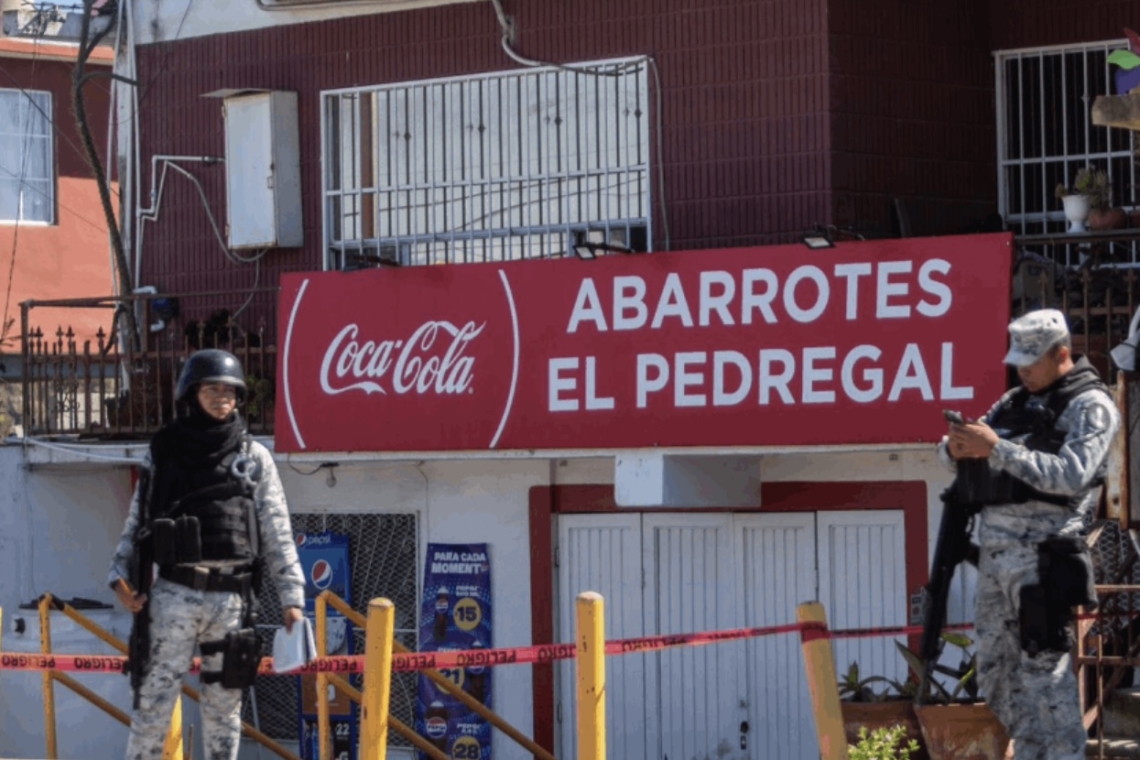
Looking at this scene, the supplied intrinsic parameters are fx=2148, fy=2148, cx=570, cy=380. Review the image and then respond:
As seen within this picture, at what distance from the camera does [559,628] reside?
15258 mm

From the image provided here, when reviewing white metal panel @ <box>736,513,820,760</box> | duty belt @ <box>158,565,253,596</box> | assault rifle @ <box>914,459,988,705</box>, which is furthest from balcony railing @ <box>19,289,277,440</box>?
assault rifle @ <box>914,459,988,705</box>

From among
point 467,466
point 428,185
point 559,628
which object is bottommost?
point 559,628

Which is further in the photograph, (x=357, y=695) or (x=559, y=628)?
(x=559, y=628)

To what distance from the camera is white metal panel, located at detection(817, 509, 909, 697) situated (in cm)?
1395

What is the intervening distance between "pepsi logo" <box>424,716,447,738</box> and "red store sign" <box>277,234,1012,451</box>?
2.17 meters

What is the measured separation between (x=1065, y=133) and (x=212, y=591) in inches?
305

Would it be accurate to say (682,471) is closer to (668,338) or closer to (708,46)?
(668,338)

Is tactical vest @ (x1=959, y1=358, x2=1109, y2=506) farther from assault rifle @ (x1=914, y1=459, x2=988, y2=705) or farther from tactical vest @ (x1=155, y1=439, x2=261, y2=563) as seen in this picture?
tactical vest @ (x1=155, y1=439, x2=261, y2=563)

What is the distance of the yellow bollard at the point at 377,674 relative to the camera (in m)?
9.34

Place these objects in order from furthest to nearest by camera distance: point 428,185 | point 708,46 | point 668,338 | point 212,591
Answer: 1. point 428,185
2. point 708,46
3. point 668,338
4. point 212,591

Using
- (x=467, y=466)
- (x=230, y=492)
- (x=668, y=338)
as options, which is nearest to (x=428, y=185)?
(x=467, y=466)

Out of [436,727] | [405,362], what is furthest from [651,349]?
[436,727]

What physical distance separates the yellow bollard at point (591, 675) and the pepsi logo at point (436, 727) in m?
6.74

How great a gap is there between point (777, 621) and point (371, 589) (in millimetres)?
3340
